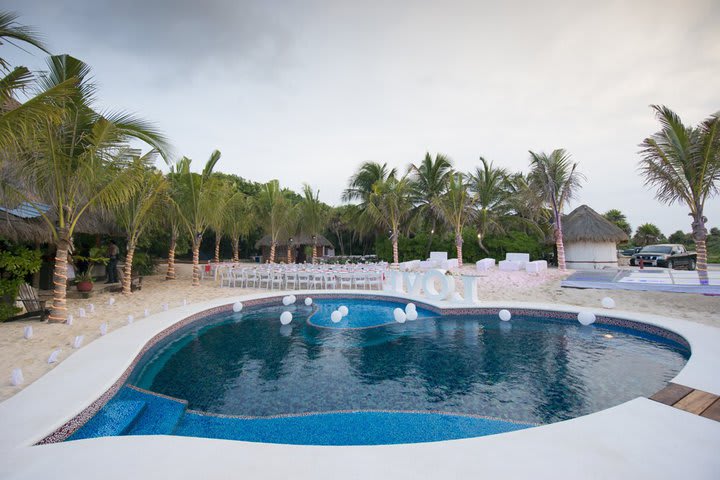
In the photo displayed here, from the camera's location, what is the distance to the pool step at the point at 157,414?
10.2 ft

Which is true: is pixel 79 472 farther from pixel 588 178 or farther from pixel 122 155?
pixel 588 178

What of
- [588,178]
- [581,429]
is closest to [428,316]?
[581,429]

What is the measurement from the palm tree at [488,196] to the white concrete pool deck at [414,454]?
15860mm

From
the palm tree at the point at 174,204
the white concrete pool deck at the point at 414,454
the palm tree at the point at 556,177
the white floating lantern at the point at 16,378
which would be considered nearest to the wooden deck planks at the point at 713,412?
the white concrete pool deck at the point at 414,454

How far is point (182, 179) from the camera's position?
12.2 meters

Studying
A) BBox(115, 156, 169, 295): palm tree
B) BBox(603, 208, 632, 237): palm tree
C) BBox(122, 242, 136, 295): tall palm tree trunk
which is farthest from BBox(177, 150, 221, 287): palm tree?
BBox(603, 208, 632, 237): palm tree

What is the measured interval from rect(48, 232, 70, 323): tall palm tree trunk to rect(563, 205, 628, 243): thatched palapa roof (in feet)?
67.2

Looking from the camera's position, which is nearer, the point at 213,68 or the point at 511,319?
the point at 511,319

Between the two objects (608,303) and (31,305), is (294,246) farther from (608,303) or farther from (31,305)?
(608,303)

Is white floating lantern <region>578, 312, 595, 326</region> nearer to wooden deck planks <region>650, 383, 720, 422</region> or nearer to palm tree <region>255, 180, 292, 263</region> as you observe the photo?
wooden deck planks <region>650, 383, 720, 422</region>

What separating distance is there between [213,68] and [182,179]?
4.44 meters

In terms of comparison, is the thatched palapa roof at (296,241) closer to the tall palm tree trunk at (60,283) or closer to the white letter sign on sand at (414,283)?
the white letter sign on sand at (414,283)

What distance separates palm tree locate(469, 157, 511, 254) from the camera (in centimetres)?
1750

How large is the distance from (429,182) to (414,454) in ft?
59.5
